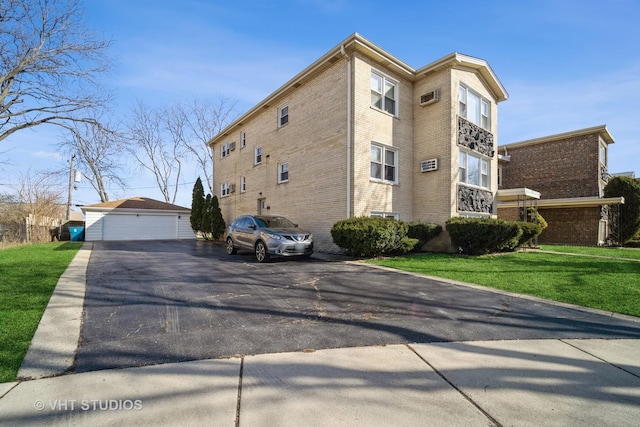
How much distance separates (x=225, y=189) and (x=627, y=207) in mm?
25559

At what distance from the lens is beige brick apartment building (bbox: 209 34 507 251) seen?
463 inches

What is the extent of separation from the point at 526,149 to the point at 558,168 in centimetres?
255

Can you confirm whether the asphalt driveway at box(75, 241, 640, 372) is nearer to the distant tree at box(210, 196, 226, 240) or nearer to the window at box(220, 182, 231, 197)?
the distant tree at box(210, 196, 226, 240)

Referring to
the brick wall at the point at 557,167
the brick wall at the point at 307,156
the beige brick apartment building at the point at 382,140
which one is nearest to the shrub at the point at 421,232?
the beige brick apartment building at the point at 382,140

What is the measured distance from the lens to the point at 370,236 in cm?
976

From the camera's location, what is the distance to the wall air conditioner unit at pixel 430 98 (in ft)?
42.2

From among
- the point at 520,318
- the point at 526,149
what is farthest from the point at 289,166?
the point at 526,149

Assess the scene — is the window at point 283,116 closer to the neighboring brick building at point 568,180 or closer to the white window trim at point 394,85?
the white window trim at point 394,85

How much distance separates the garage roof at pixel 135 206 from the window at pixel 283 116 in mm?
12701

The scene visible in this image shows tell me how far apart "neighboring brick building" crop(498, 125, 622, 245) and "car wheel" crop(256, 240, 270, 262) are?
59.0 feet

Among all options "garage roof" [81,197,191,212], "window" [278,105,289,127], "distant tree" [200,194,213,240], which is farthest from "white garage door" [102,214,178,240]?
"window" [278,105,289,127]

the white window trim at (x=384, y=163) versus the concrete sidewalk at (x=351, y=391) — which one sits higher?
the white window trim at (x=384, y=163)

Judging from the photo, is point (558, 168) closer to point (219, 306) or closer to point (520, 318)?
point (520, 318)
